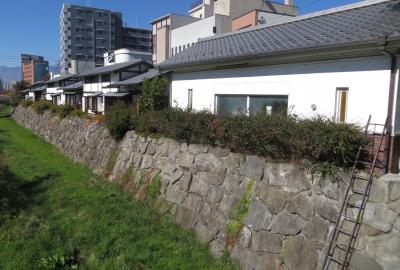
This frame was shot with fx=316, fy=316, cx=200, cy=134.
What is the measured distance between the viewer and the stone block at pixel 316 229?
538cm

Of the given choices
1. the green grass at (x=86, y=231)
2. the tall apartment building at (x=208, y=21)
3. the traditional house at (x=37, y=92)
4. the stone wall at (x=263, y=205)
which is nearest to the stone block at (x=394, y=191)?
the stone wall at (x=263, y=205)

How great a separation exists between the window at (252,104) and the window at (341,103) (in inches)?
51.4

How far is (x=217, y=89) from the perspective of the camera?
1099 cm

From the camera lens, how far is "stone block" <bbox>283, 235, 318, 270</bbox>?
5.40 metres

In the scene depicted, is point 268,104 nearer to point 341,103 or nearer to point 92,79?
point 341,103

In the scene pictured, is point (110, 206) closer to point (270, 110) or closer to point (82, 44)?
point (270, 110)

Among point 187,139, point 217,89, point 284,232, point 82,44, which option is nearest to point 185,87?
point 217,89

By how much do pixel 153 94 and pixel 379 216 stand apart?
35.7 feet

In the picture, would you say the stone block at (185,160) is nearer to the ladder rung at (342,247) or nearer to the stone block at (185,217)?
the stone block at (185,217)

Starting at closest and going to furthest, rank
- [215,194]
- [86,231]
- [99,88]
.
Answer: [215,194], [86,231], [99,88]

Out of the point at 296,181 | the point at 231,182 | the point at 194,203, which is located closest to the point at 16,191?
the point at 194,203

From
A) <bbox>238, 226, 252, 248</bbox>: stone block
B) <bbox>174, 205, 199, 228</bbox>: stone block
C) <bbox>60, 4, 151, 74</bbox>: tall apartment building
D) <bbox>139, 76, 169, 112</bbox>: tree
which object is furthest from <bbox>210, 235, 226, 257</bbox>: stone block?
<bbox>60, 4, 151, 74</bbox>: tall apartment building

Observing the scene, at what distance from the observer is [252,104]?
980cm

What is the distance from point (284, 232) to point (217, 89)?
6.20 metres
